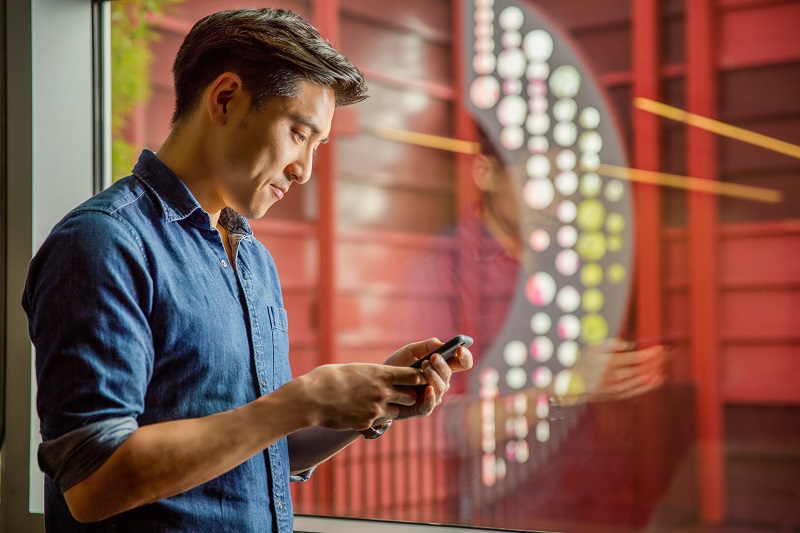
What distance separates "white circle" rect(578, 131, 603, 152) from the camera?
2.31 m

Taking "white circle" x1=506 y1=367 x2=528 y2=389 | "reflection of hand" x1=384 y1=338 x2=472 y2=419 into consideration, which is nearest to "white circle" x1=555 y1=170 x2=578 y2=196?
"white circle" x1=506 y1=367 x2=528 y2=389

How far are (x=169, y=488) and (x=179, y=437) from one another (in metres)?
0.05

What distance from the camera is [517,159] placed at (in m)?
2.45

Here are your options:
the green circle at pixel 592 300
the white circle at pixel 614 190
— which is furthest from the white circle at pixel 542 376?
the white circle at pixel 614 190

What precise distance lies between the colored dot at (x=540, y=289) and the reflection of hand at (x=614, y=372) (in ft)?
0.64

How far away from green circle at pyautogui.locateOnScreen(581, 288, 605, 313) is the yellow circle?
14cm

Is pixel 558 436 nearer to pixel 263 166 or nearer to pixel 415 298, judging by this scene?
pixel 415 298

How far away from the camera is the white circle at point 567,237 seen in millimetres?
2352

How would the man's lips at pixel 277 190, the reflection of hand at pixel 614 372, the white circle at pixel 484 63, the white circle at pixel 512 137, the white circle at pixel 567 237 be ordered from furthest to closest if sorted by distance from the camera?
the white circle at pixel 484 63, the white circle at pixel 512 137, the white circle at pixel 567 237, the reflection of hand at pixel 614 372, the man's lips at pixel 277 190

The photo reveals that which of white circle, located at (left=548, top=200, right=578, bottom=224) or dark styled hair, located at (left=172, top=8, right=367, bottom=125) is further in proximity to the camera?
white circle, located at (left=548, top=200, right=578, bottom=224)

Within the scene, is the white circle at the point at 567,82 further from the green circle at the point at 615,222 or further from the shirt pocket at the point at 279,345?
the shirt pocket at the point at 279,345

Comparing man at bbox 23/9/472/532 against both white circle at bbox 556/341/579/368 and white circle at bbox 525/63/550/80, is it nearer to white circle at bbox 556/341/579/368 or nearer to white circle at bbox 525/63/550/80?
white circle at bbox 556/341/579/368

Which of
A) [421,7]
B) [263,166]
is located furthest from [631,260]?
[263,166]

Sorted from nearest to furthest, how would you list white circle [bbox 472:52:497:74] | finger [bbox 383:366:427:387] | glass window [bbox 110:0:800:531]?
finger [bbox 383:366:427:387] → glass window [bbox 110:0:800:531] → white circle [bbox 472:52:497:74]
